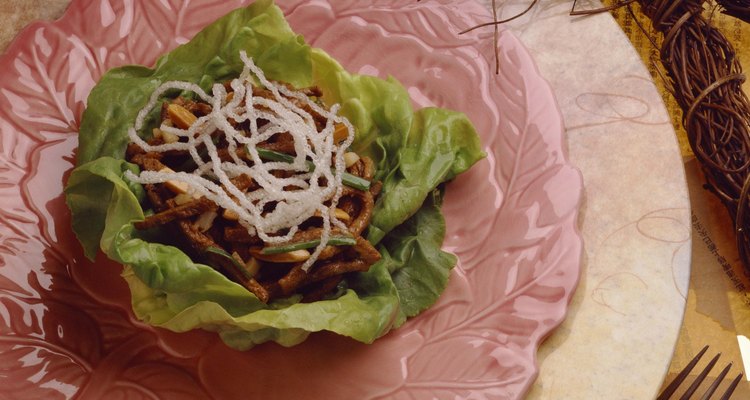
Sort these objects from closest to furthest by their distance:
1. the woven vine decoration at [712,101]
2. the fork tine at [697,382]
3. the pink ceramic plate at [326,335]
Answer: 1. the pink ceramic plate at [326,335]
2. the fork tine at [697,382]
3. the woven vine decoration at [712,101]

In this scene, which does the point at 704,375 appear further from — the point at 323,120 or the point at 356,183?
the point at 323,120

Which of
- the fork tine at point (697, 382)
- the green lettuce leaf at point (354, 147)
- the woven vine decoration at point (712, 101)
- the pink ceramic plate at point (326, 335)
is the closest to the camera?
the green lettuce leaf at point (354, 147)

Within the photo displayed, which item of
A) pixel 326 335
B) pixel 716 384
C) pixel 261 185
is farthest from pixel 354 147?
pixel 716 384

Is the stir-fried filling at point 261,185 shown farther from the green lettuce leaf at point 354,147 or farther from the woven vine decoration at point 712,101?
the woven vine decoration at point 712,101

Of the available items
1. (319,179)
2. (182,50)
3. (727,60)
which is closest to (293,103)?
(319,179)

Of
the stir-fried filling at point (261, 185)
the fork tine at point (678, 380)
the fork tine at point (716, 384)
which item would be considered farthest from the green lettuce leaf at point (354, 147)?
the fork tine at point (716, 384)

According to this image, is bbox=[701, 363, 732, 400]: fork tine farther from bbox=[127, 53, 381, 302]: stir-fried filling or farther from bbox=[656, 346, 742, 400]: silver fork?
bbox=[127, 53, 381, 302]: stir-fried filling
